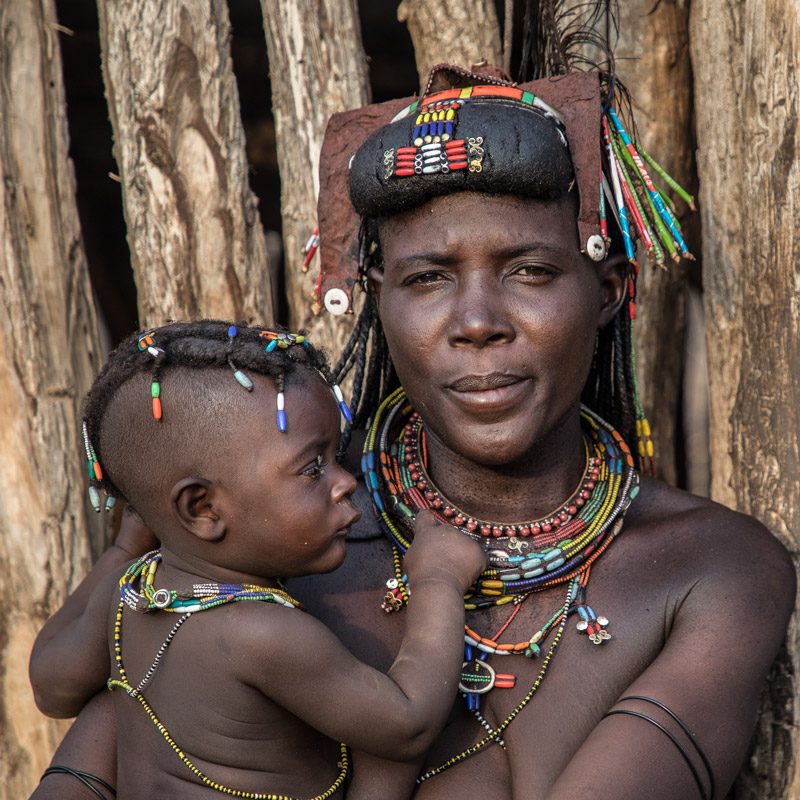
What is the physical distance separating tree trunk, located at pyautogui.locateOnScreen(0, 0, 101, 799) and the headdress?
38.2 inches

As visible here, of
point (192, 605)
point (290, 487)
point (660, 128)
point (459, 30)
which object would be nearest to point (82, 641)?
point (192, 605)

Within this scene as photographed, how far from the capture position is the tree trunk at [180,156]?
3.54m

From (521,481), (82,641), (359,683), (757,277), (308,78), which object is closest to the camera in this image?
(359,683)

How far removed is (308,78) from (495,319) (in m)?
1.29

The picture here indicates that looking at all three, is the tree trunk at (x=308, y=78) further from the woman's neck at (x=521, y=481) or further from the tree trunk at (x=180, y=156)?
the woman's neck at (x=521, y=481)

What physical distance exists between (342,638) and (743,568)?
2.81 feet

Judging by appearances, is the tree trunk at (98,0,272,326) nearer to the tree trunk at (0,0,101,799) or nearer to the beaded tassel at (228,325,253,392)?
the tree trunk at (0,0,101,799)

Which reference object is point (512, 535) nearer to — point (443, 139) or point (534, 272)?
point (534, 272)

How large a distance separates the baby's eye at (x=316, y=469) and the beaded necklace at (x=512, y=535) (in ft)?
1.48

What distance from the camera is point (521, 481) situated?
9.39ft

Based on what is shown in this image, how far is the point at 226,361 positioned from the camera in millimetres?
2338

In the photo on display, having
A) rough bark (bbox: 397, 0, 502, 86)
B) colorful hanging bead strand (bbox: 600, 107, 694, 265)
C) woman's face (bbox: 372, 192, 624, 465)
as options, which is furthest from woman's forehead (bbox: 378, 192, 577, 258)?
rough bark (bbox: 397, 0, 502, 86)

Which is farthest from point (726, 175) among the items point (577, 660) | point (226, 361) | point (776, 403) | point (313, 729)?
point (313, 729)

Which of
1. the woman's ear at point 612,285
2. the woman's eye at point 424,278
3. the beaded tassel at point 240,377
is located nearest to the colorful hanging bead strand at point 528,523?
the woman's ear at point 612,285
